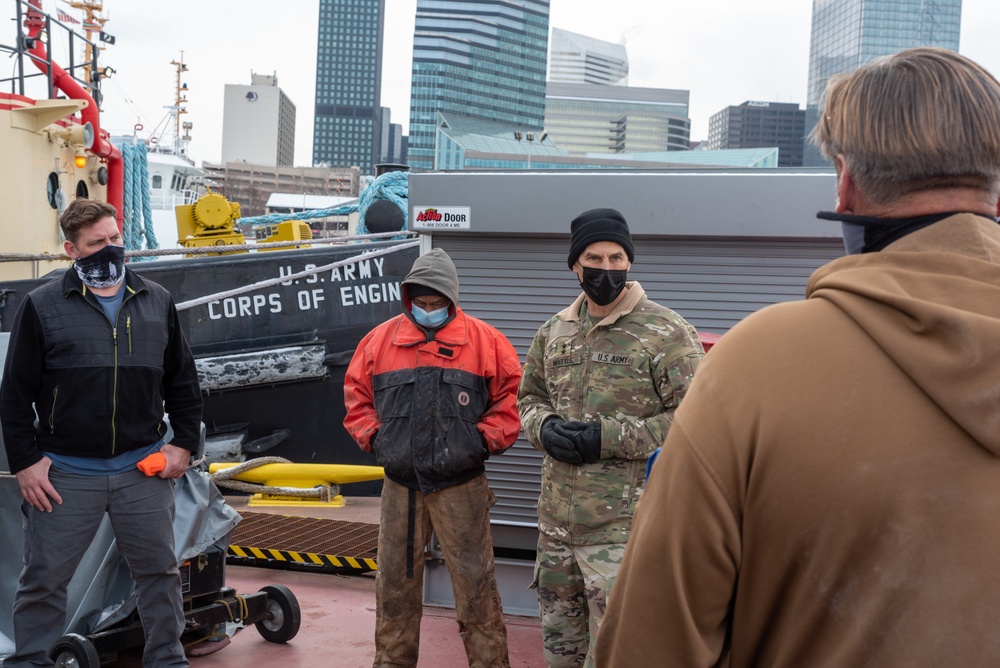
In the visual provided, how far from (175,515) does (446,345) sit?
4.45ft

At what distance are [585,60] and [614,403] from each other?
197358 mm

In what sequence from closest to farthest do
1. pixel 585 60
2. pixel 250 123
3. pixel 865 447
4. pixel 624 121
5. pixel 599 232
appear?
pixel 865 447 < pixel 599 232 < pixel 250 123 < pixel 624 121 < pixel 585 60

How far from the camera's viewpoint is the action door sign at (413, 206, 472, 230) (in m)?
4.75

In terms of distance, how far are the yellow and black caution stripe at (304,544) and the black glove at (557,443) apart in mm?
2410

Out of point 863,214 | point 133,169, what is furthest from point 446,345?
point 133,169

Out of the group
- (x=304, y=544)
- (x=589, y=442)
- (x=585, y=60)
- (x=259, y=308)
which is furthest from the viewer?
(x=585, y=60)

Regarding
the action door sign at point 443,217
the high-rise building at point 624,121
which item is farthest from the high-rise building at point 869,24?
the action door sign at point 443,217

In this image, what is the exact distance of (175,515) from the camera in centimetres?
398

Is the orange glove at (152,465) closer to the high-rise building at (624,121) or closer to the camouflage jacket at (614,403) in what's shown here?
the camouflage jacket at (614,403)

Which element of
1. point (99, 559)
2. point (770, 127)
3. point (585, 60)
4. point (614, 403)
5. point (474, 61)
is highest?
point (585, 60)

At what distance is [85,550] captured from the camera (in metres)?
3.60

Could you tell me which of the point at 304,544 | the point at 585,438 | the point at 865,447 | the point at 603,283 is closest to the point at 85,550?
the point at 585,438

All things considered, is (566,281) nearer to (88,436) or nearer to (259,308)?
(88,436)

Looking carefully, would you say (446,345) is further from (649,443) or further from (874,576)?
(874,576)
